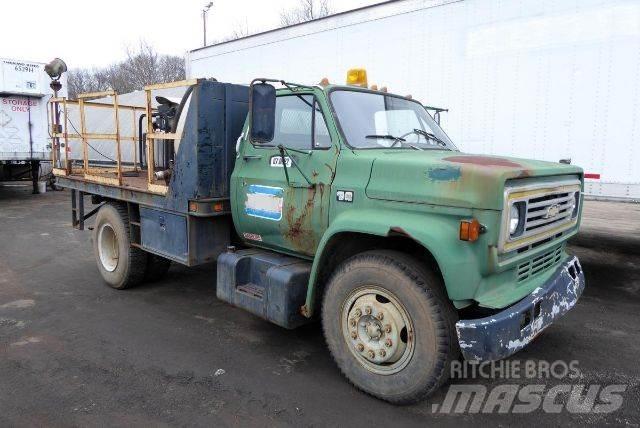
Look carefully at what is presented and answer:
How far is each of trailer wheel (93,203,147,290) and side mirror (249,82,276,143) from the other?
2812 mm

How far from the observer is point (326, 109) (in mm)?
3811

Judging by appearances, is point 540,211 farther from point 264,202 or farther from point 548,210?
point 264,202

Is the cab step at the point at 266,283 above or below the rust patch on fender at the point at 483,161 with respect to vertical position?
below

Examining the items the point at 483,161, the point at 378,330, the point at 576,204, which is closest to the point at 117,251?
the point at 378,330

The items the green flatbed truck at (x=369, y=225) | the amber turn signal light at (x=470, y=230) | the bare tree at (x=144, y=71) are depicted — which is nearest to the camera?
the amber turn signal light at (x=470, y=230)

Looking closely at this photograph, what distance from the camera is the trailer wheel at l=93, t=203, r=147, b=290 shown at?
5.66m

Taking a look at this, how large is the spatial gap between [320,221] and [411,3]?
5.18 meters

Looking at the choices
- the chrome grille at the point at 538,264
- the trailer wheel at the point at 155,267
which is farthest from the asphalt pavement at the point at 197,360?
the chrome grille at the point at 538,264

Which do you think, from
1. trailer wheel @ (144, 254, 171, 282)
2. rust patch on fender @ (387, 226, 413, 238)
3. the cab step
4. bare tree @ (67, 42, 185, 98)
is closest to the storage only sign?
trailer wheel @ (144, 254, 171, 282)

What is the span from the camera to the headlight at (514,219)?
297 cm

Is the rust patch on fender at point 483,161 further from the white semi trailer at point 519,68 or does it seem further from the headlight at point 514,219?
the white semi trailer at point 519,68

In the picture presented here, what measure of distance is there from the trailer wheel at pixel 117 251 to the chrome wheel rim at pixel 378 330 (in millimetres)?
3196

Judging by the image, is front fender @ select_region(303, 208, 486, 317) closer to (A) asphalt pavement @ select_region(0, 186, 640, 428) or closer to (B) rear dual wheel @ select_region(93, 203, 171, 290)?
(A) asphalt pavement @ select_region(0, 186, 640, 428)

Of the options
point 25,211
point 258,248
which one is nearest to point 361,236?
point 258,248
